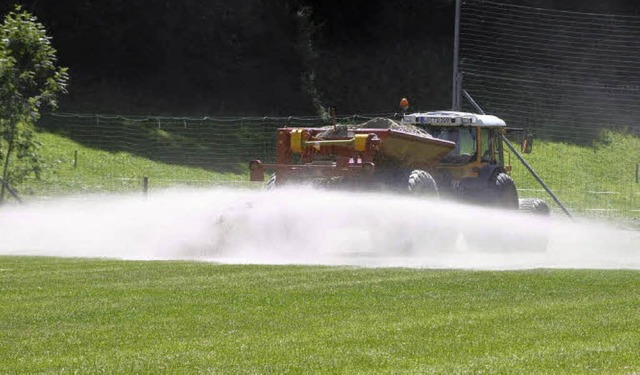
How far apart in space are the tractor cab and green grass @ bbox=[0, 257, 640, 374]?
23.1ft

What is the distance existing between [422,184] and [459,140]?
2.99m

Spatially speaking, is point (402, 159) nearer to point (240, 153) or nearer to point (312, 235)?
point (312, 235)

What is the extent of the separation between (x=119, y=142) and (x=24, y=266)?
755 inches

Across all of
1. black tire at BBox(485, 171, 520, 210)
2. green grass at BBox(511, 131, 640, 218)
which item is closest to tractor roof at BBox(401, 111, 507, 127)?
black tire at BBox(485, 171, 520, 210)

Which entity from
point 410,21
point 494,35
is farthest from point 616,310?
point 410,21

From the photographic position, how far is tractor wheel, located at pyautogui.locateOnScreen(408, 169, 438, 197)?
2106 centimetres

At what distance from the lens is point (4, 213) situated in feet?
80.2

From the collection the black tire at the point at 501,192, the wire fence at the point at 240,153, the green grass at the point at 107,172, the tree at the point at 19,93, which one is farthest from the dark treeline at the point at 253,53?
the black tire at the point at 501,192

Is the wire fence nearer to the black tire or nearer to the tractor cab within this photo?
the tractor cab

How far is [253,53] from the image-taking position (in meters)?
47.0

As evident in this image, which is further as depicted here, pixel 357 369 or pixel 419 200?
pixel 419 200

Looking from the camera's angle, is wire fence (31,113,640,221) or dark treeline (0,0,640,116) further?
dark treeline (0,0,640,116)

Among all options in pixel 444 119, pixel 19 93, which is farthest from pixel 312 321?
pixel 19 93

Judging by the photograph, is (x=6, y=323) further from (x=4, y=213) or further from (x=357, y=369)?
(x=4, y=213)
